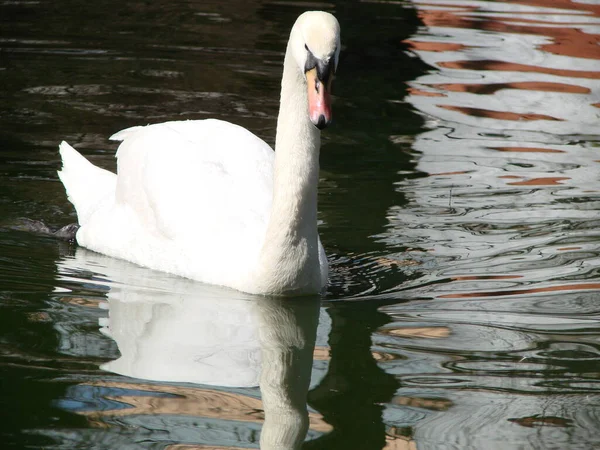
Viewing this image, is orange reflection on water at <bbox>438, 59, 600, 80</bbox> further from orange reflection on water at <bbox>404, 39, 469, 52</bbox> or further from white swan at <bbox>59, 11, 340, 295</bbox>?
white swan at <bbox>59, 11, 340, 295</bbox>

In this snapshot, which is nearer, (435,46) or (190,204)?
(190,204)

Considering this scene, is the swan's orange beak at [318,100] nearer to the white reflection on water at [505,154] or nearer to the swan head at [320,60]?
the swan head at [320,60]

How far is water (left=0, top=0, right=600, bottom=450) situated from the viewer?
4.80 meters

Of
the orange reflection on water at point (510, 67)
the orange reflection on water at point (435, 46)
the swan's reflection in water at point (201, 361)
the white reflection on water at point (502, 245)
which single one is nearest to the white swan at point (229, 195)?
the swan's reflection in water at point (201, 361)

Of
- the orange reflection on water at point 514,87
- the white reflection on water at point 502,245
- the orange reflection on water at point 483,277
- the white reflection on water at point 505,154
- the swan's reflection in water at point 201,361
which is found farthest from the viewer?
the orange reflection on water at point 514,87

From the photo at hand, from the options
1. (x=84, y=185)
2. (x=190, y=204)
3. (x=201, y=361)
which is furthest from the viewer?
(x=84, y=185)

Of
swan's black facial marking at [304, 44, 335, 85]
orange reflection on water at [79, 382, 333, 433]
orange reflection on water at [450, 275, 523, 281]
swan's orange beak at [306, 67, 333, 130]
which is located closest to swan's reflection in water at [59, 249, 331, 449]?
orange reflection on water at [79, 382, 333, 433]

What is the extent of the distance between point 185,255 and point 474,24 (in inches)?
361

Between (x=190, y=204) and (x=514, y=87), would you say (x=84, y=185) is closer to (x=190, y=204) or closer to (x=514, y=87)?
(x=190, y=204)

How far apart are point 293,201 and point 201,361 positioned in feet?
3.65

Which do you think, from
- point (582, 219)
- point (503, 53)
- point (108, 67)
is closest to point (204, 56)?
point (108, 67)

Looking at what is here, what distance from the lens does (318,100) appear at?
5.41 metres

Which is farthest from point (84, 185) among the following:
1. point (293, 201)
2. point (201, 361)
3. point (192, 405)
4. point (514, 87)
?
point (514, 87)

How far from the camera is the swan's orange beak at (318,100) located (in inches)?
211
